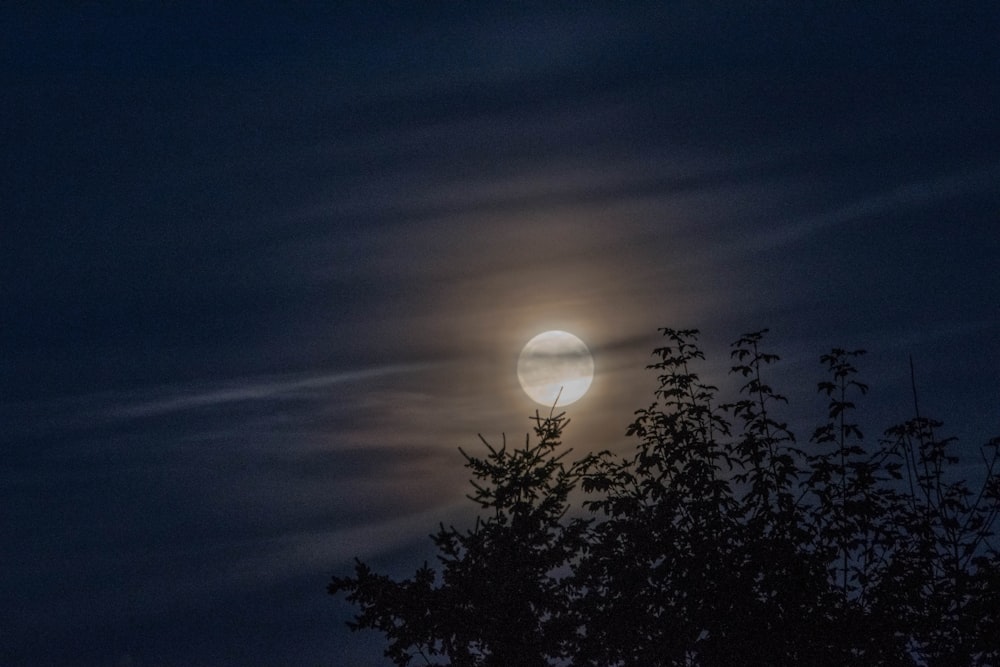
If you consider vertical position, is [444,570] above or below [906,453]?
below

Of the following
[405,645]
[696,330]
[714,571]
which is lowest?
[405,645]

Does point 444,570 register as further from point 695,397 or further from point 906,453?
point 906,453

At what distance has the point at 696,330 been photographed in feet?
76.0

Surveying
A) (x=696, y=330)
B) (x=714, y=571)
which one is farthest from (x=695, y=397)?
(x=714, y=571)

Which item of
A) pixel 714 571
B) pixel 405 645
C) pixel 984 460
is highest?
pixel 984 460

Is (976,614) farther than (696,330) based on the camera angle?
No

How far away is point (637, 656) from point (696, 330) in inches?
224

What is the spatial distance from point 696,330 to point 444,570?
6077mm

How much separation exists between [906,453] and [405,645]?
9.07 metres

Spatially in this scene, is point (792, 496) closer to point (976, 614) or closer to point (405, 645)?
point (976, 614)

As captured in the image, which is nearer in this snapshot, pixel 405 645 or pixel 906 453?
pixel 405 645

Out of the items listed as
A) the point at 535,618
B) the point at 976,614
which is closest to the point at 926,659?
the point at 976,614

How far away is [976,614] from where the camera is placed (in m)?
20.9

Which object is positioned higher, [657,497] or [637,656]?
[657,497]
